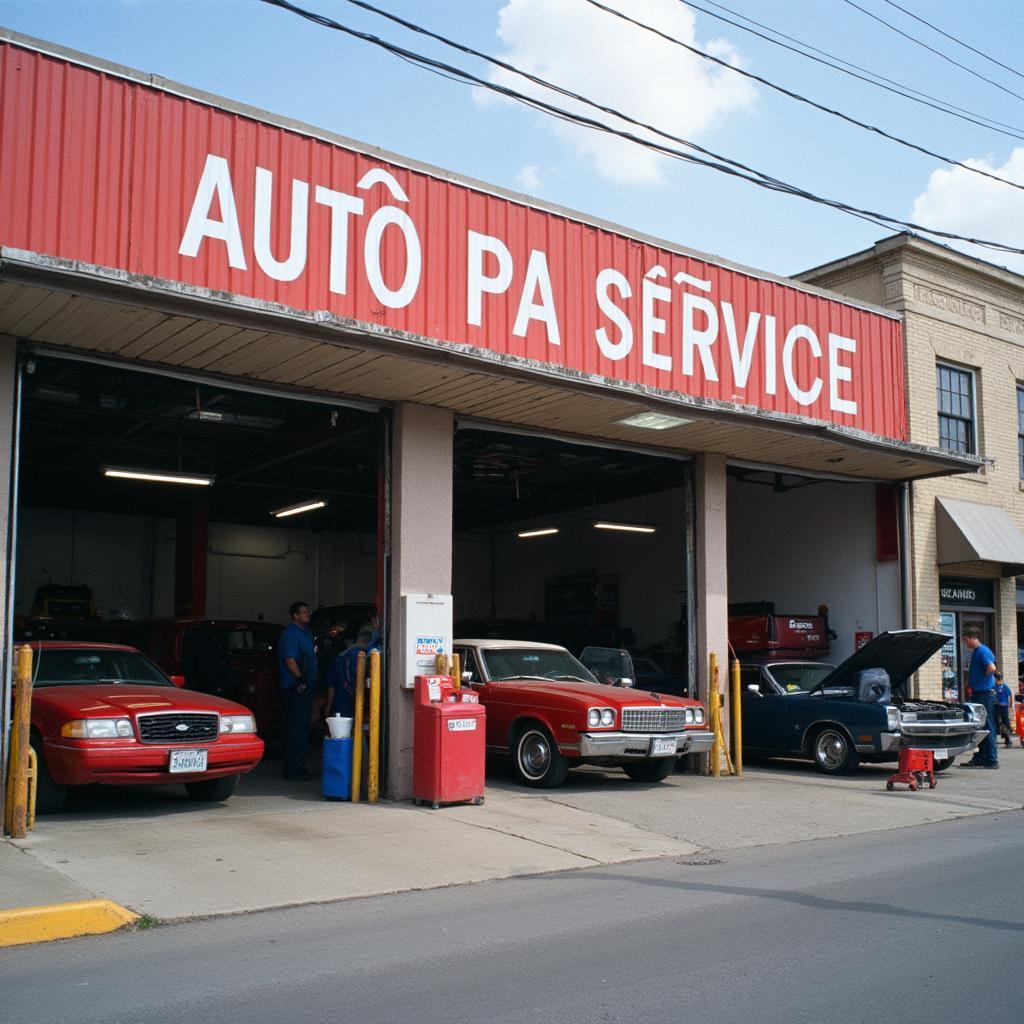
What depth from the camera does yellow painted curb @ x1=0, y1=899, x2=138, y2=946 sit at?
253 inches

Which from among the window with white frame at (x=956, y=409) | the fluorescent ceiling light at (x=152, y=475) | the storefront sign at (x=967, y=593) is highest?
the window with white frame at (x=956, y=409)

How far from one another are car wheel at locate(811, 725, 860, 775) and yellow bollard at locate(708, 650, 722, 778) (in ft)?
4.68

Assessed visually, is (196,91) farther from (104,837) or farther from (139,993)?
(139,993)

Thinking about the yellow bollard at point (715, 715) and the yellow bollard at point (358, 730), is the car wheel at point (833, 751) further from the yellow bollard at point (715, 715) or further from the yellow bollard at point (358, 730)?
the yellow bollard at point (358, 730)

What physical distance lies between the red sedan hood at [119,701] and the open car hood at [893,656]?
7.98 m

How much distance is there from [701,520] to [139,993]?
11.2 meters

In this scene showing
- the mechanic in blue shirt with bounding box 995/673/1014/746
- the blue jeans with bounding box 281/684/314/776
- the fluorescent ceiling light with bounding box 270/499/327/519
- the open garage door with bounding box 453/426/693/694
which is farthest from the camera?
the fluorescent ceiling light with bounding box 270/499/327/519

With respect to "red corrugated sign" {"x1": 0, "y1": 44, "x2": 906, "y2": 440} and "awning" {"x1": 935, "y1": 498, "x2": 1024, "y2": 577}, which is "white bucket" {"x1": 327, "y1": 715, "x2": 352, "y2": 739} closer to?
"red corrugated sign" {"x1": 0, "y1": 44, "x2": 906, "y2": 440}

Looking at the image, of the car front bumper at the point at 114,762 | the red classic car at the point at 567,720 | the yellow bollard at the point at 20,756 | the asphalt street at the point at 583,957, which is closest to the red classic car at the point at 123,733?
the car front bumper at the point at 114,762

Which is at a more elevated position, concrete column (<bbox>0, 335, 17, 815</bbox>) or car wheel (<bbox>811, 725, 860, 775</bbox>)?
concrete column (<bbox>0, 335, 17, 815</bbox>)

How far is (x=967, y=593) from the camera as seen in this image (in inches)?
786

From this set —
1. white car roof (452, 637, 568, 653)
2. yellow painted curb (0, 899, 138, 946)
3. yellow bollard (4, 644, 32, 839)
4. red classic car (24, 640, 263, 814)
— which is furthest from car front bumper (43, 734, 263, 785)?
white car roof (452, 637, 568, 653)

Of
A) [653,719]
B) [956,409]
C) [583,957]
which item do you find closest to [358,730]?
[653,719]

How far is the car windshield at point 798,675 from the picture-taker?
16.1m
